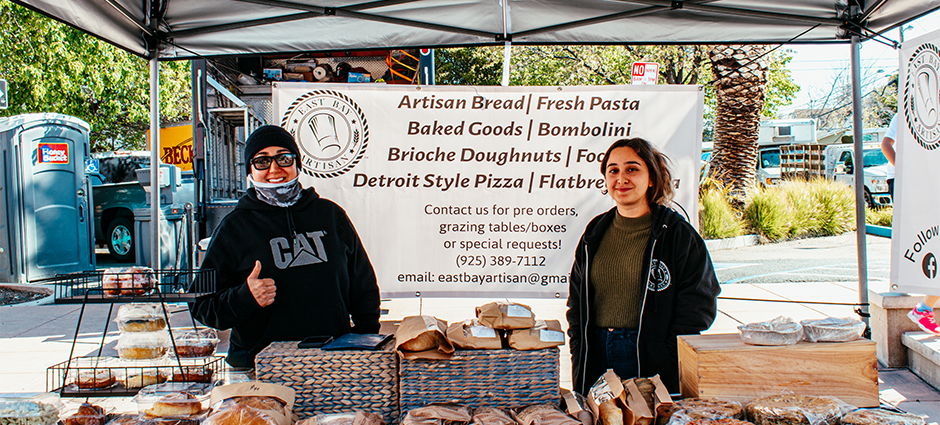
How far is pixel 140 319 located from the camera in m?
2.34

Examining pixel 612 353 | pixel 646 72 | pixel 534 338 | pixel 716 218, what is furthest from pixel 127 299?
pixel 716 218

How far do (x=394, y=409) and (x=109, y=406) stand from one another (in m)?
1.11

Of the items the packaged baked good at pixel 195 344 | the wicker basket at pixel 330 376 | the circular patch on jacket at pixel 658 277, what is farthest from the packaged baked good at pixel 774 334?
the packaged baked good at pixel 195 344

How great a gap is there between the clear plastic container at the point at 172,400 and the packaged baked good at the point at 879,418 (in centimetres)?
203

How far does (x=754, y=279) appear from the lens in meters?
8.76

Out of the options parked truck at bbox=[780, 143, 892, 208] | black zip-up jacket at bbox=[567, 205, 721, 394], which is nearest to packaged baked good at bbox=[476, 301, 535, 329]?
black zip-up jacket at bbox=[567, 205, 721, 394]

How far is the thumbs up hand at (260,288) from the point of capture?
2.31 meters

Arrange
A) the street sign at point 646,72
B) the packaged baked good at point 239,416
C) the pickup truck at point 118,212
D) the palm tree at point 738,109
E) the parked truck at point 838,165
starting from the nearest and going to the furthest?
1. the packaged baked good at point 239,416
2. the street sign at point 646,72
3. the pickup truck at point 118,212
4. the palm tree at point 738,109
5. the parked truck at point 838,165

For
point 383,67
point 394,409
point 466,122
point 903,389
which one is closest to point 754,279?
point 903,389

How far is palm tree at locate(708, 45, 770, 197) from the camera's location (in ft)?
41.1

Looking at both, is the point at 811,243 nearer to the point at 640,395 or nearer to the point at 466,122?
the point at 466,122

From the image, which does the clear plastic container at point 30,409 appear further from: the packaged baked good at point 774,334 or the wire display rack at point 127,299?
the packaged baked good at point 774,334

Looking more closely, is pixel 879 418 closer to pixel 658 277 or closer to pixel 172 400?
pixel 658 277

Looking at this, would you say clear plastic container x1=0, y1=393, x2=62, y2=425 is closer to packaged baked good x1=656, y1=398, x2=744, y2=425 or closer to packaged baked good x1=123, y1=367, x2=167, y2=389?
packaged baked good x1=123, y1=367, x2=167, y2=389
